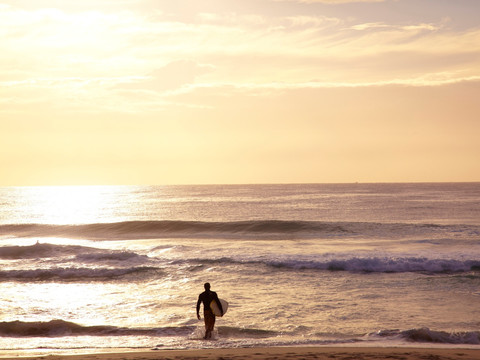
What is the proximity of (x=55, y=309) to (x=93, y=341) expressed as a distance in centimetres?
428

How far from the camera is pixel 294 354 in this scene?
11.9 meters

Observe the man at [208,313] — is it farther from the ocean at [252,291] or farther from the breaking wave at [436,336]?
the breaking wave at [436,336]

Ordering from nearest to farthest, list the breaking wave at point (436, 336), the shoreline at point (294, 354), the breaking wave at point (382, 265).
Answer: the shoreline at point (294, 354) < the breaking wave at point (436, 336) < the breaking wave at point (382, 265)

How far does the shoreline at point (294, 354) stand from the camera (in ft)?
37.9

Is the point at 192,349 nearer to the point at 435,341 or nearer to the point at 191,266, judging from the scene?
the point at 435,341

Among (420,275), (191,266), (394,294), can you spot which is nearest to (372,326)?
(394,294)

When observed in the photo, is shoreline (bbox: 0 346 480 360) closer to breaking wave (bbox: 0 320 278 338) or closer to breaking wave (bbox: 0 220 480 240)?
breaking wave (bbox: 0 320 278 338)

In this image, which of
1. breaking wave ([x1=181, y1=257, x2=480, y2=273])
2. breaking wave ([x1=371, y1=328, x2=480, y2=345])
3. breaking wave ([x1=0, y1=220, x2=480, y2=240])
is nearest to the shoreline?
breaking wave ([x1=371, y1=328, x2=480, y2=345])

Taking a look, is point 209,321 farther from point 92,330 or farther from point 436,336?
point 436,336

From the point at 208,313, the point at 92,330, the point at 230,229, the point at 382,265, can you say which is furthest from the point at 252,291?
the point at 230,229

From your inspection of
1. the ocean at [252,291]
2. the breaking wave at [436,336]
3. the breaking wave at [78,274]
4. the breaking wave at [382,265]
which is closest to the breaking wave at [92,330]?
the ocean at [252,291]

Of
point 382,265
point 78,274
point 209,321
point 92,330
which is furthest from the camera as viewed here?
point 382,265

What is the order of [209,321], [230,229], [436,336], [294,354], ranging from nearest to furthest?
[294,354] < [436,336] < [209,321] < [230,229]

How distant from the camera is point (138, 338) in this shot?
47.4 feet
